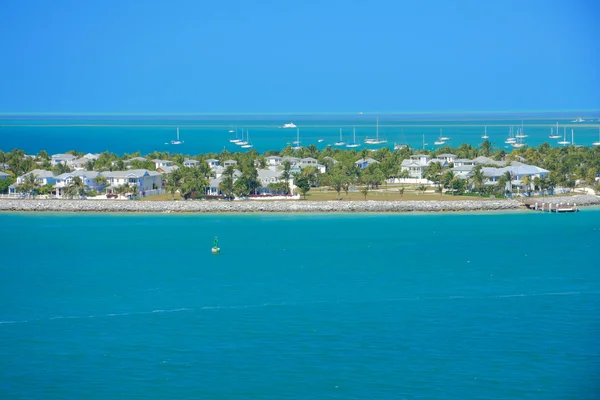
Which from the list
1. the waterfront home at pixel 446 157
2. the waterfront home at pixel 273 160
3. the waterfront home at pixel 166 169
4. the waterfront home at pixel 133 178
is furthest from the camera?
the waterfront home at pixel 446 157

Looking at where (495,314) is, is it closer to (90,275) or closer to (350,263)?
(350,263)

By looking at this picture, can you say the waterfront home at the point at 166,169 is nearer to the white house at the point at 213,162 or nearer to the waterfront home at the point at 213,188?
the white house at the point at 213,162

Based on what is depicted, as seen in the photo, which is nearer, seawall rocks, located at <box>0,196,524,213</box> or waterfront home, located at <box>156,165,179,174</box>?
seawall rocks, located at <box>0,196,524,213</box>

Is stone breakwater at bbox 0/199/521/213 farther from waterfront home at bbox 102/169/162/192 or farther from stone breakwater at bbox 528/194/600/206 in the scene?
waterfront home at bbox 102/169/162/192

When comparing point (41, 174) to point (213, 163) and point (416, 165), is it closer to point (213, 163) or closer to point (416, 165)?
point (213, 163)

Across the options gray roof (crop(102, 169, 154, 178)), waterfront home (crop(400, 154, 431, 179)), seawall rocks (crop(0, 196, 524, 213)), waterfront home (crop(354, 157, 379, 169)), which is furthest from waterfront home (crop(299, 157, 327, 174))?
seawall rocks (crop(0, 196, 524, 213))

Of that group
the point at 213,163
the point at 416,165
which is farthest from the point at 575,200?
the point at 213,163

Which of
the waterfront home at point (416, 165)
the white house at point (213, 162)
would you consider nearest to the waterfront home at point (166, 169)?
the white house at point (213, 162)

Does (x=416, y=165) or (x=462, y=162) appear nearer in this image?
(x=416, y=165)
